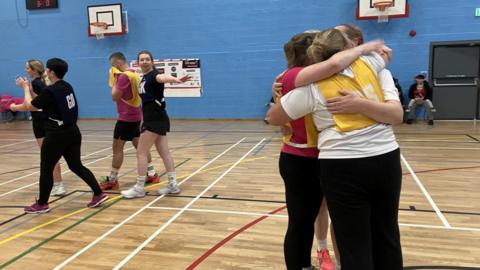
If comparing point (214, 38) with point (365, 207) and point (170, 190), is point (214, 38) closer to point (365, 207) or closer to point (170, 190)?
point (170, 190)

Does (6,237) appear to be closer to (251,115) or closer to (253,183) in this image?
(253,183)

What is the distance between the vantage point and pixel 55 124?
382 centimetres

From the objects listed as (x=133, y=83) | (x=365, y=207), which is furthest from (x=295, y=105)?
(x=133, y=83)

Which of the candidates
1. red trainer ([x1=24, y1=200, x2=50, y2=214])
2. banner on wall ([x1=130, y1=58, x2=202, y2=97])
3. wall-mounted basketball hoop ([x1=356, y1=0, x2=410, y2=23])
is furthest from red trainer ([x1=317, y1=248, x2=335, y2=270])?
banner on wall ([x1=130, y1=58, x2=202, y2=97])

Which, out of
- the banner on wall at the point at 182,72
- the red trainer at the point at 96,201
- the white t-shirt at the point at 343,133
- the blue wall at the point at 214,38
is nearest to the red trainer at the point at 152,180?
the red trainer at the point at 96,201

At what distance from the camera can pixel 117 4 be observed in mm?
11758

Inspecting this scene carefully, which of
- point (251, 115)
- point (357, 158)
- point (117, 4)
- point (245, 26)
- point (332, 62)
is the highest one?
point (117, 4)

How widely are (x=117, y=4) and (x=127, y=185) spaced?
8406mm

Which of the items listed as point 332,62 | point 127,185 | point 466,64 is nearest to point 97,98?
point 127,185

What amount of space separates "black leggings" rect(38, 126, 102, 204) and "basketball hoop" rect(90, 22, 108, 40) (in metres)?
8.79

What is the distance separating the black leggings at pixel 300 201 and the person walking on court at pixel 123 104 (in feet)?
9.39

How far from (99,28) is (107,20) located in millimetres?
335

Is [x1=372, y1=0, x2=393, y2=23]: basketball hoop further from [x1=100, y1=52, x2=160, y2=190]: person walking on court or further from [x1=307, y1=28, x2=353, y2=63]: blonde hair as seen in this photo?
[x1=307, y1=28, x2=353, y2=63]: blonde hair

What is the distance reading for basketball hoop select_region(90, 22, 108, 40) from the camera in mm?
11783
